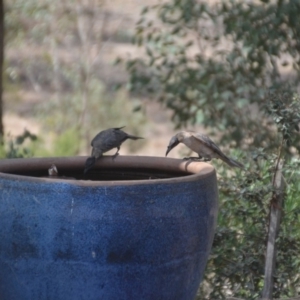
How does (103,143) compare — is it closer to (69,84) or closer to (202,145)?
(202,145)

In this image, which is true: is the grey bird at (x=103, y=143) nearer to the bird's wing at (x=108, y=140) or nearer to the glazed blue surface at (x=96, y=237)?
the bird's wing at (x=108, y=140)

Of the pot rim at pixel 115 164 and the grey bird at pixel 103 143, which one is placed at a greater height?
the grey bird at pixel 103 143

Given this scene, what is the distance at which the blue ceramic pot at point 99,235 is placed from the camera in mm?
3299

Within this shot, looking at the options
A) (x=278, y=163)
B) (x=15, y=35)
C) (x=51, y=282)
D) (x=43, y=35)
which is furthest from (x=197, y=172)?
(x=43, y=35)

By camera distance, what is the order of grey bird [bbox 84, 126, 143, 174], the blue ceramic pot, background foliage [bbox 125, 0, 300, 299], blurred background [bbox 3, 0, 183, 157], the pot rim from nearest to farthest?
the blue ceramic pot → the pot rim → grey bird [bbox 84, 126, 143, 174] → background foliage [bbox 125, 0, 300, 299] → blurred background [bbox 3, 0, 183, 157]

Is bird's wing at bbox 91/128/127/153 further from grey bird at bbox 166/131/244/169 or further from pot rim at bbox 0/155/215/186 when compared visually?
grey bird at bbox 166/131/244/169

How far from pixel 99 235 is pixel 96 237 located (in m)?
0.01

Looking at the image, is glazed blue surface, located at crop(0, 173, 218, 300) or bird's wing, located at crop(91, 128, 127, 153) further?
bird's wing, located at crop(91, 128, 127, 153)

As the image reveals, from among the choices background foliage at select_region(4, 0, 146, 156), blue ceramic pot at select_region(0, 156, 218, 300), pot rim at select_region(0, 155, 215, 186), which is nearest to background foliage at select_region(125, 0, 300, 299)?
pot rim at select_region(0, 155, 215, 186)

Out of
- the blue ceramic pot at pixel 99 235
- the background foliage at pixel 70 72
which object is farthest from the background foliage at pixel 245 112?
the background foliage at pixel 70 72

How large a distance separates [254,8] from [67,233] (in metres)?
3.58

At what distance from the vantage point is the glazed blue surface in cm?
330

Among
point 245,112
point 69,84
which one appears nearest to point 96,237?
point 245,112

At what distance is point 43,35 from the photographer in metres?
11.4
